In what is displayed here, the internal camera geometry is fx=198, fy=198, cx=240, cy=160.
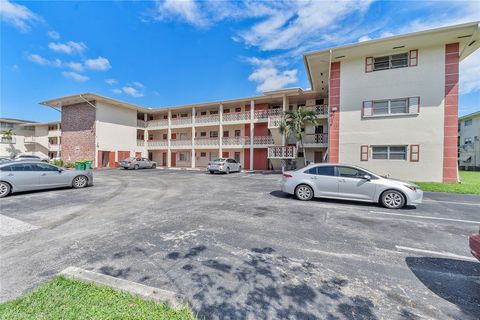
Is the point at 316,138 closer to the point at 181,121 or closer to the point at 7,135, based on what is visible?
the point at 181,121

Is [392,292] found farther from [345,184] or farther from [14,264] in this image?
[14,264]

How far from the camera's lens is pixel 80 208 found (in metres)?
6.27

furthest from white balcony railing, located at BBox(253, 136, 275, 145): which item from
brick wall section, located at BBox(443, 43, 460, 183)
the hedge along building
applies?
brick wall section, located at BBox(443, 43, 460, 183)

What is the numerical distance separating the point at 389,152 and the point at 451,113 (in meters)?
3.83

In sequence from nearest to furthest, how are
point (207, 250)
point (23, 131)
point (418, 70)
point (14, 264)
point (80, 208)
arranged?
point (14, 264) < point (207, 250) < point (80, 208) < point (418, 70) < point (23, 131)

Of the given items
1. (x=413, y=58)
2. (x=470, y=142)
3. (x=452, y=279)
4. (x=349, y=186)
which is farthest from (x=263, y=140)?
(x=470, y=142)

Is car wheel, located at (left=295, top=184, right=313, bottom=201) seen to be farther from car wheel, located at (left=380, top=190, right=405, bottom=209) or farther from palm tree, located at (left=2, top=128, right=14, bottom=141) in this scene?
palm tree, located at (left=2, top=128, right=14, bottom=141)

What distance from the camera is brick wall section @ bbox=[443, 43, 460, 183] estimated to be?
11.9 metres

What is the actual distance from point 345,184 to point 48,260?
7.85 meters

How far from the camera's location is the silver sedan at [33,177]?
7714mm

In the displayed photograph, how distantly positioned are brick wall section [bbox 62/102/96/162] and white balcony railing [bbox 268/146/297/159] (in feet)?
68.7

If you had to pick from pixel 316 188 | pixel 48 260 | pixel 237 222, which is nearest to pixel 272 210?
pixel 237 222

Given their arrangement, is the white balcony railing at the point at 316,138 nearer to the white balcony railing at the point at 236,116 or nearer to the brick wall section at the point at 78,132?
the white balcony railing at the point at 236,116

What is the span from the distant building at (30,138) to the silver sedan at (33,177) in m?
33.3
